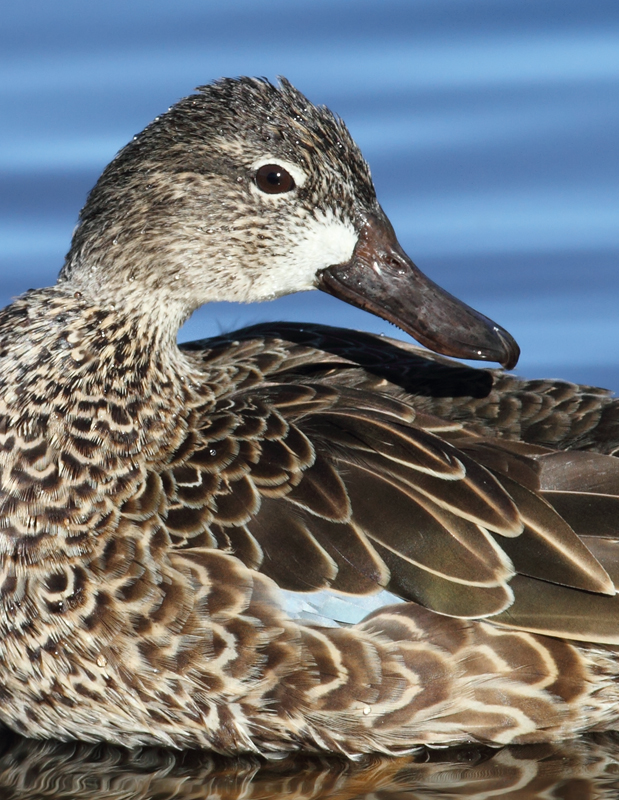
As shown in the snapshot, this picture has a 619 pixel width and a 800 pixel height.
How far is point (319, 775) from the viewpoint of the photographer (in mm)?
4797

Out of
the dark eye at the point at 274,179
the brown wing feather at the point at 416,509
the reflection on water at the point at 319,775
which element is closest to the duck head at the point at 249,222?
the dark eye at the point at 274,179

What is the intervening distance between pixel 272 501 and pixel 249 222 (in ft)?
3.16

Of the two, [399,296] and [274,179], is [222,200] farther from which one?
[399,296]

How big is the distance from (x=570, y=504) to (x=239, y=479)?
3.30ft

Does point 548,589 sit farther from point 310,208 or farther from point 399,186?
point 399,186

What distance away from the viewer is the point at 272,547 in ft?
15.3

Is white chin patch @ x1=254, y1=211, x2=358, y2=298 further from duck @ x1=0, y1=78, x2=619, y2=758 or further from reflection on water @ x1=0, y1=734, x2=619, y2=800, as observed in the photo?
reflection on water @ x1=0, y1=734, x2=619, y2=800

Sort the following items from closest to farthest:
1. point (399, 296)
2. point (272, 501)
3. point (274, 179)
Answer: point (272, 501) → point (274, 179) → point (399, 296)

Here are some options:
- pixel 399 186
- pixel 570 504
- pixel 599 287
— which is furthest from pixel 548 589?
pixel 399 186

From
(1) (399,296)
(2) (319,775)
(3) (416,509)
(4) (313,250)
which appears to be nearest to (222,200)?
(4) (313,250)

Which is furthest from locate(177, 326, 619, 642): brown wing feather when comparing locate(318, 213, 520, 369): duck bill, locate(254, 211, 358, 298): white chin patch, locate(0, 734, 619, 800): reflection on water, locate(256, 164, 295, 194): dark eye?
locate(256, 164, 295, 194): dark eye

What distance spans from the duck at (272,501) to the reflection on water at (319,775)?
0.20ft

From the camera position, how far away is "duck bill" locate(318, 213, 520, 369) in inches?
201

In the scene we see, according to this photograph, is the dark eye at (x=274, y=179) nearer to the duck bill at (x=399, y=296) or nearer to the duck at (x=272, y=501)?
the duck at (x=272, y=501)
